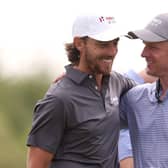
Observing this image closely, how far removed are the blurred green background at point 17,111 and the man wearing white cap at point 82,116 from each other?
16459 mm

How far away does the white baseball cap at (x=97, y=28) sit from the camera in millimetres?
6078

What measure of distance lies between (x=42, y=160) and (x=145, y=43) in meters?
1.00

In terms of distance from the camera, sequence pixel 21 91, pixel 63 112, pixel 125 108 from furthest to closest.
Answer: pixel 21 91
pixel 125 108
pixel 63 112

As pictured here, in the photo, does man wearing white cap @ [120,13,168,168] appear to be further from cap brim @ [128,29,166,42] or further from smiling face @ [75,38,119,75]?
smiling face @ [75,38,119,75]

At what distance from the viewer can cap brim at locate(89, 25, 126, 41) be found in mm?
6027

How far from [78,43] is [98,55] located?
258 millimetres

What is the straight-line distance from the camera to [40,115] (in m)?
5.95

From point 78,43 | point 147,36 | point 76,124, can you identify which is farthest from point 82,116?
point 147,36

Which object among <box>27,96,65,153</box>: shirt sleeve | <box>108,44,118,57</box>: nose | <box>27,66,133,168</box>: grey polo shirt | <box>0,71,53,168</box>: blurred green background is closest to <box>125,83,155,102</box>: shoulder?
<box>27,66,133,168</box>: grey polo shirt

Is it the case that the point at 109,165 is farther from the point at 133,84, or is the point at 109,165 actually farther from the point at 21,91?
the point at 21,91

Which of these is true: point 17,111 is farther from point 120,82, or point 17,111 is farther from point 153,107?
point 153,107

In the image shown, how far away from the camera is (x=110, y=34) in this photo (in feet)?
20.0

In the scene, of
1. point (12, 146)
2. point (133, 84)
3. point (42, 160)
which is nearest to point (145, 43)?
point (133, 84)

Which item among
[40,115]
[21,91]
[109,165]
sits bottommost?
[21,91]
